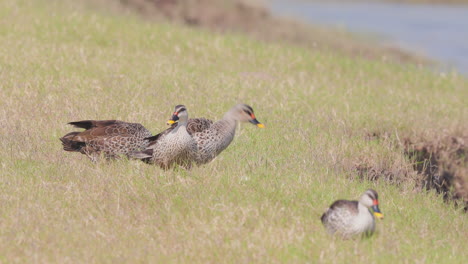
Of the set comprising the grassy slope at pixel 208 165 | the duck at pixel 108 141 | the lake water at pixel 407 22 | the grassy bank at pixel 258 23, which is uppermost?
the duck at pixel 108 141

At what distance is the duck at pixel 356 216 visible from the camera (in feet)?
24.0

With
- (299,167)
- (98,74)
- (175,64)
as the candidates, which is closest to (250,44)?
(175,64)

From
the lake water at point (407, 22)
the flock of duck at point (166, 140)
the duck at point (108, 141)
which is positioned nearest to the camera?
the flock of duck at point (166, 140)

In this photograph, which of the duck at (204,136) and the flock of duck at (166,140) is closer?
the flock of duck at (166,140)

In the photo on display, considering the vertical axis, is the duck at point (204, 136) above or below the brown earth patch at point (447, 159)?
above

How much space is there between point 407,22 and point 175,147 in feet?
105

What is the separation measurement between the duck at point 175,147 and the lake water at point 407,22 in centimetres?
1827

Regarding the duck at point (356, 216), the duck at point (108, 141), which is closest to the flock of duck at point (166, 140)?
the duck at point (108, 141)

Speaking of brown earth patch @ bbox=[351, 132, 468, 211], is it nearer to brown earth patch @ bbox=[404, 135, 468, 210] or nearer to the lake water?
brown earth patch @ bbox=[404, 135, 468, 210]

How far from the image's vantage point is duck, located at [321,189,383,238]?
7309 mm

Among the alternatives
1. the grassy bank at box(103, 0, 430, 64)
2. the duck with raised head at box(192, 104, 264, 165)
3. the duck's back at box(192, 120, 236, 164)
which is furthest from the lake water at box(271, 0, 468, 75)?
the duck's back at box(192, 120, 236, 164)

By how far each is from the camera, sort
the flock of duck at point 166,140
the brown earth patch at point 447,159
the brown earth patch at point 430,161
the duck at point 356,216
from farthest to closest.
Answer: the brown earth patch at point 447,159 < the brown earth patch at point 430,161 < the flock of duck at point 166,140 < the duck at point 356,216

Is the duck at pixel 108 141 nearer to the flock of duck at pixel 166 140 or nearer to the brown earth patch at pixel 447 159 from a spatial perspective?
the flock of duck at pixel 166 140

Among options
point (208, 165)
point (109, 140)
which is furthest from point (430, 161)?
point (109, 140)
